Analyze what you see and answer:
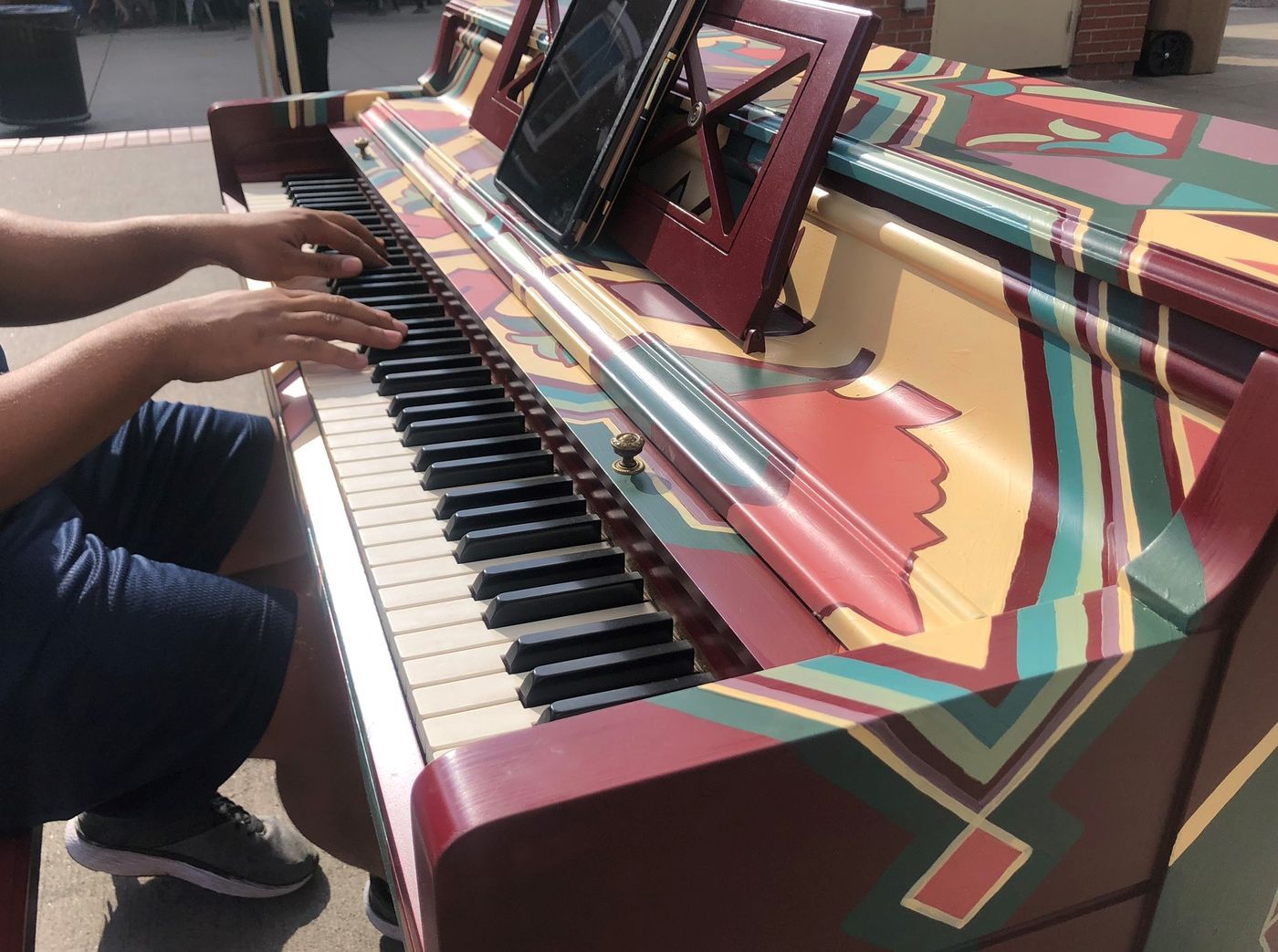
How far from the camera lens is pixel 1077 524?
0.85 metres

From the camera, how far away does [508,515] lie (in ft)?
3.96

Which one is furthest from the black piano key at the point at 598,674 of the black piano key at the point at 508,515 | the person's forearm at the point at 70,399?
the person's forearm at the point at 70,399

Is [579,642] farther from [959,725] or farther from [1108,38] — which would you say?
[1108,38]

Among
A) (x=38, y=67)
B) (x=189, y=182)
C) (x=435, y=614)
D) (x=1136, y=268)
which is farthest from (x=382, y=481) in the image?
(x=38, y=67)

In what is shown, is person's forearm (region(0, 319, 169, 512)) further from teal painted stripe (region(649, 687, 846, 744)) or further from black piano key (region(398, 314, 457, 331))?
teal painted stripe (region(649, 687, 846, 744))

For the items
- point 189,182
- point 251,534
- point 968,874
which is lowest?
point 189,182

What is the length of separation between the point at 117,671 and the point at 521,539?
0.54m

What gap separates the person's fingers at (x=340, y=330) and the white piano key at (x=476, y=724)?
789 mm

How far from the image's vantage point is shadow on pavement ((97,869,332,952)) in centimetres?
176

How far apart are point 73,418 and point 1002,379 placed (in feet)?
3.65

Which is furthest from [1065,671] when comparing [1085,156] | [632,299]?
[632,299]

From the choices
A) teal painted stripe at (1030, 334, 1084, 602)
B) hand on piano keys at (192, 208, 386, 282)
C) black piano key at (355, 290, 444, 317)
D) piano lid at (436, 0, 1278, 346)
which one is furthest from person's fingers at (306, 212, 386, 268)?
teal painted stripe at (1030, 334, 1084, 602)

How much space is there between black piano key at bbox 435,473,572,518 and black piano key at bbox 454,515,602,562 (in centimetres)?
8

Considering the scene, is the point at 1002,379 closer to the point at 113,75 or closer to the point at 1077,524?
the point at 1077,524
